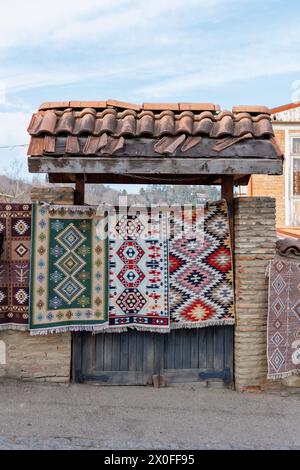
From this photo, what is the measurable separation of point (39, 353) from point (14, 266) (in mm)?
1072

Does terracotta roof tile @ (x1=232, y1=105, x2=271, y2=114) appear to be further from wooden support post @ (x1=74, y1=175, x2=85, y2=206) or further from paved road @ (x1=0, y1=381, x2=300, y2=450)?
paved road @ (x1=0, y1=381, x2=300, y2=450)

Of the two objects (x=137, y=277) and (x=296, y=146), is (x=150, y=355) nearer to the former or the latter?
(x=137, y=277)

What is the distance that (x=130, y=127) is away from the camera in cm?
476

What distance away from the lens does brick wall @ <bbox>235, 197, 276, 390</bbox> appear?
16.5 ft

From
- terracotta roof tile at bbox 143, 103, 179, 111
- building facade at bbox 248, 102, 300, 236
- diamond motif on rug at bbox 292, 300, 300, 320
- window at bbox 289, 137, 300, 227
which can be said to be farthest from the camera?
window at bbox 289, 137, 300, 227

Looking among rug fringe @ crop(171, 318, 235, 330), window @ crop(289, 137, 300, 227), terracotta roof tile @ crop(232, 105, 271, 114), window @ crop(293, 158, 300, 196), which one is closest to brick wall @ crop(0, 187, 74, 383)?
rug fringe @ crop(171, 318, 235, 330)

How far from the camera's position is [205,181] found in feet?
19.4

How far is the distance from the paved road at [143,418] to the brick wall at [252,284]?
31 centimetres

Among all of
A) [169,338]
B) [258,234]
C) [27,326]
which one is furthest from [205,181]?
[27,326]

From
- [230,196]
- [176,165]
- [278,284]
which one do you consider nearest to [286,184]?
[230,196]

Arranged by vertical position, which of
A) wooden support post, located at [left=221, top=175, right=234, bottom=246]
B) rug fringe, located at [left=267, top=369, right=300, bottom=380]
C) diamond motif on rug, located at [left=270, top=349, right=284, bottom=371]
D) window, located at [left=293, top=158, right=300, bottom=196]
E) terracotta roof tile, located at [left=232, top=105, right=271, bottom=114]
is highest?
window, located at [left=293, top=158, right=300, bottom=196]

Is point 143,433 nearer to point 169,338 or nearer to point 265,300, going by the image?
point 169,338

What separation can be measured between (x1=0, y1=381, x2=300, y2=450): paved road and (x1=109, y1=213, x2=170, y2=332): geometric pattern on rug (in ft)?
2.65

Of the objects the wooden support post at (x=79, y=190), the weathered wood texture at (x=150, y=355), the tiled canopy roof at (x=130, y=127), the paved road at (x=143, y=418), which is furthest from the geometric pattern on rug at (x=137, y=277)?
the tiled canopy roof at (x=130, y=127)
